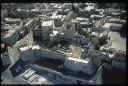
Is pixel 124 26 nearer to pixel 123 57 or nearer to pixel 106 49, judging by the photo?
pixel 106 49

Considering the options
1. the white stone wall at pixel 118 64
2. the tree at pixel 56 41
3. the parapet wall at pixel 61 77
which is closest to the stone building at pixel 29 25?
the tree at pixel 56 41

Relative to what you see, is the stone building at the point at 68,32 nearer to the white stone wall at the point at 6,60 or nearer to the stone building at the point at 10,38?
the stone building at the point at 10,38

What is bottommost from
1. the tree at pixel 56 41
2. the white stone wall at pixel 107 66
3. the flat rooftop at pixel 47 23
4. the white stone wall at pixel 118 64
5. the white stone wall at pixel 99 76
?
the white stone wall at pixel 99 76

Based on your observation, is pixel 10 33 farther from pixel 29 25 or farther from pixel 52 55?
pixel 52 55

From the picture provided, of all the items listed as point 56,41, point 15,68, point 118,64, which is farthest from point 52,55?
point 118,64

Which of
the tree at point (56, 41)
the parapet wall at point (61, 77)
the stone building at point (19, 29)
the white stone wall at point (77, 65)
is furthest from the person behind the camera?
the stone building at point (19, 29)

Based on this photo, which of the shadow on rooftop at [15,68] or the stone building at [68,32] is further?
the stone building at [68,32]

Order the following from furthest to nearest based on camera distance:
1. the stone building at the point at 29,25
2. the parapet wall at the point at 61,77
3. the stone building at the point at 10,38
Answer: the stone building at the point at 29,25 → the stone building at the point at 10,38 → the parapet wall at the point at 61,77

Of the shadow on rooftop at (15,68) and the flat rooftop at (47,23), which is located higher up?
the flat rooftop at (47,23)
